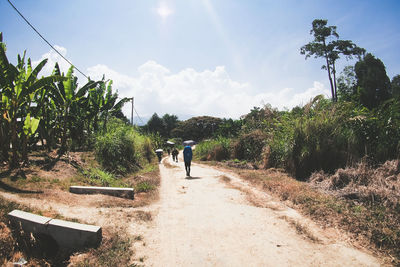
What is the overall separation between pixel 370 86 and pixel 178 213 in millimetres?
29814

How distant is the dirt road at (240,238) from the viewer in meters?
2.70

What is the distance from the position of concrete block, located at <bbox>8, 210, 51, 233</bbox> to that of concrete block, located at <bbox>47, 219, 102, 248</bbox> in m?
0.12

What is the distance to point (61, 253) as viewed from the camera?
2.92 meters

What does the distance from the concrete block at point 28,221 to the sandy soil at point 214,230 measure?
0.55 meters

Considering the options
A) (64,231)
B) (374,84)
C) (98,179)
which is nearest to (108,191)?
(98,179)

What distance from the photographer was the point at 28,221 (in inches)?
120

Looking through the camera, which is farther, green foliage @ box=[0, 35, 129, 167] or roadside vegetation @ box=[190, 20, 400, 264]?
green foliage @ box=[0, 35, 129, 167]

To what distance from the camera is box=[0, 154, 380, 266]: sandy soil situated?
9.00 feet

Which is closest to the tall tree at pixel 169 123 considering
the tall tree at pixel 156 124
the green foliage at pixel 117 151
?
the tall tree at pixel 156 124

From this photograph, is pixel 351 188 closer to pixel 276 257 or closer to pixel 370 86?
pixel 276 257

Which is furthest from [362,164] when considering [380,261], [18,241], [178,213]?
[18,241]

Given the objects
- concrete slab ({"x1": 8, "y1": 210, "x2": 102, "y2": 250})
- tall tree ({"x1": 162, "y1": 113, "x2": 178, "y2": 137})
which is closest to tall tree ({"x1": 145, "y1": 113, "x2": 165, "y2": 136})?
tall tree ({"x1": 162, "y1": 113, "x2": 178, "y2": 137})

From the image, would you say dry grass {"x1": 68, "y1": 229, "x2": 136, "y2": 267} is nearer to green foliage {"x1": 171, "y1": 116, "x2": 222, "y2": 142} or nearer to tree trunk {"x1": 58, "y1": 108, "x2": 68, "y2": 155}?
tree trunk {"x1": 58, "y1": 108, "x2": 68, "y2": 155}

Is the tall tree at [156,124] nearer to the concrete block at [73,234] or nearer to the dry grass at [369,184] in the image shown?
the dry grass at [369,184]
